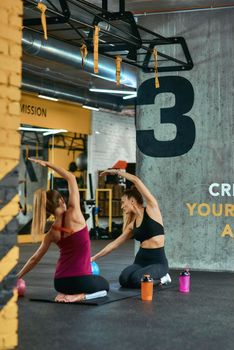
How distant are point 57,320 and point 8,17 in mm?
2895

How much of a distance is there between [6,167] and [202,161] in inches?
256

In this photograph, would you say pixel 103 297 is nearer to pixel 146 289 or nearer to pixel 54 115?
pixel 146 289

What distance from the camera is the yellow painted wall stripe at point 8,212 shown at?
3.62m

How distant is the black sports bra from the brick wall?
13.7ft

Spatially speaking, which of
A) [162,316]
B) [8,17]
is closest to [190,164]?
[162,316]

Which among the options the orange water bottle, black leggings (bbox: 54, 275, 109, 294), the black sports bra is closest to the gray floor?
the orange water bottle

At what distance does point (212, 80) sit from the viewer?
9.90m

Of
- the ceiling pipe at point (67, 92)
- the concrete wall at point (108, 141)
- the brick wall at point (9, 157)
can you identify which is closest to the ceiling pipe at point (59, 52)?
the ceiling pipe at point (67, 92)

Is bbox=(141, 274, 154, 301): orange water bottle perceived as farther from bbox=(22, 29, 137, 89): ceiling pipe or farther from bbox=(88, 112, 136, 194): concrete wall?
bbox=(88, 112, 136, 194): concrete wall

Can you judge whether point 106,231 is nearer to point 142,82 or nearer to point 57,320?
point 142,82

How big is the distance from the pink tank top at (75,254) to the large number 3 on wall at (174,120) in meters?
3.81

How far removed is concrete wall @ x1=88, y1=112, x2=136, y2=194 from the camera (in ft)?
62.8

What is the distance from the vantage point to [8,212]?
3658mm

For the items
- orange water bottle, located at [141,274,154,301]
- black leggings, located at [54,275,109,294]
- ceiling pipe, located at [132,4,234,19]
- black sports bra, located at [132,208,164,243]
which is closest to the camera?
black leggings, located at [54,275,109,294]
